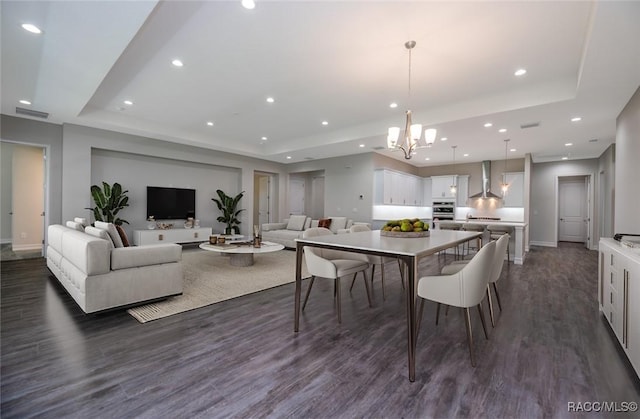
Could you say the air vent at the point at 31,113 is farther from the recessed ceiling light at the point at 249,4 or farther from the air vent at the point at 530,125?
the air vent at the point at 530,125

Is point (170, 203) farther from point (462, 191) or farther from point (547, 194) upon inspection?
point (547, 194)

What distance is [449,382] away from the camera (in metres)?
1.84

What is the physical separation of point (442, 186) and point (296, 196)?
203 inches

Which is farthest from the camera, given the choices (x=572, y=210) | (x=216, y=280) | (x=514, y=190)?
(x=572, y=210)

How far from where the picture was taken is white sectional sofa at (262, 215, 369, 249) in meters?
7.34

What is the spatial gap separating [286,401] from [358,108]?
4500mm

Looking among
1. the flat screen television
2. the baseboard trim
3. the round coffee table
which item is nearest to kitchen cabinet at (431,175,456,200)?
the baseboard trim

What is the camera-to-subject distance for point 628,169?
3.71 meters

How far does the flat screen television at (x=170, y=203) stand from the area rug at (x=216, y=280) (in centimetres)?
183

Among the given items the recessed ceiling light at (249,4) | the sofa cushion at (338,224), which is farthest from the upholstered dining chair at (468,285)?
the sofa cushion at (338,224)

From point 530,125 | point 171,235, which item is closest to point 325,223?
point 171,235

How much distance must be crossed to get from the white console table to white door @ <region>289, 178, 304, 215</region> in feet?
11.5

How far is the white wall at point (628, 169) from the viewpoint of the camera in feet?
11.1

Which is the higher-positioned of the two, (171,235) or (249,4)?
(249,4)
